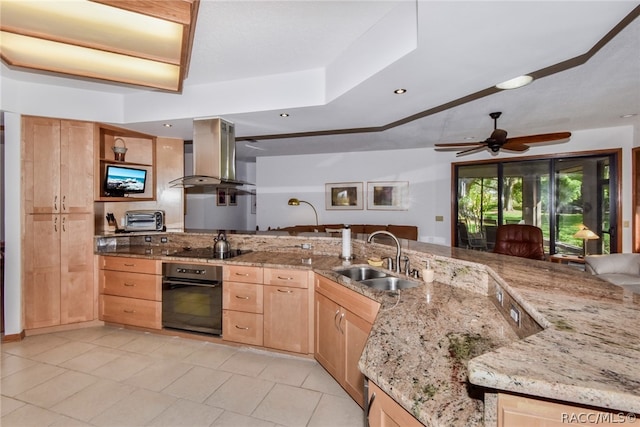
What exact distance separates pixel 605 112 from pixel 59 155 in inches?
255

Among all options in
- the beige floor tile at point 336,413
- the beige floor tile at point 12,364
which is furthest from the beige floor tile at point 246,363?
the beige floor tile at point 12,364

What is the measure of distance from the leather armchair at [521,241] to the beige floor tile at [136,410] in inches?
181

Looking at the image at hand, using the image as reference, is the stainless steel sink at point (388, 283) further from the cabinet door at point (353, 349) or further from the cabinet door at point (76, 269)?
the cabinet door at point (76, 269)

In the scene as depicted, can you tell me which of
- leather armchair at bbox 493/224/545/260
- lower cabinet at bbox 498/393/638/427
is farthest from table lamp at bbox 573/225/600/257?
lower cabinet at bbox 498/393/638/427

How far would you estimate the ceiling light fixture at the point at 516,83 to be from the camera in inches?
91.7

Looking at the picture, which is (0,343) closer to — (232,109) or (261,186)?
(232,109)

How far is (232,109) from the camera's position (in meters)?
3.07

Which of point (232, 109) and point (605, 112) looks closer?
point (232, 109)

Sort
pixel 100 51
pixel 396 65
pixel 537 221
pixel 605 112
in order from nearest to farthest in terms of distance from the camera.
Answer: pixel 396 65
pixel 100 51
pixel 605 112
pixel 537 221

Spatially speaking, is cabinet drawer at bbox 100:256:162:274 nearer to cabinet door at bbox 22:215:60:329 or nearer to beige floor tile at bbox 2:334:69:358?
cabinet door at bbox 22:215:60:329

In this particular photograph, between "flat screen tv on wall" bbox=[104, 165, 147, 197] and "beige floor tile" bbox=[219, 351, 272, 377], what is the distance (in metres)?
2.58

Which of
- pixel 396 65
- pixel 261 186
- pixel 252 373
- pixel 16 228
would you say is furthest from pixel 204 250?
pixel 261 186

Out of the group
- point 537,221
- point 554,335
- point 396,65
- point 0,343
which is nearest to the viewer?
point 554,335

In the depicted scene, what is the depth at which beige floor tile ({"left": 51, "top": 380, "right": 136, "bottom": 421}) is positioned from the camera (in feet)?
6.59
